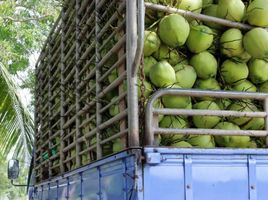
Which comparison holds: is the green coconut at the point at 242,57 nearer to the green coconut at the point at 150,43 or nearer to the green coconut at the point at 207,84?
the green coconut at the point at 207,84

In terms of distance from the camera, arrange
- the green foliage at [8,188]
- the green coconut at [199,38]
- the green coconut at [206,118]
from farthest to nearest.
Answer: the green foliage at [8,188]
the green coconut at [199,38]
the green coconut at [206,118]

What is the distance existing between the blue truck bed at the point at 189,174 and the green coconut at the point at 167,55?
61 centimetres

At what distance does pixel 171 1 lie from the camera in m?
2.92

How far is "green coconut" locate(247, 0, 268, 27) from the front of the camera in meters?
3.00

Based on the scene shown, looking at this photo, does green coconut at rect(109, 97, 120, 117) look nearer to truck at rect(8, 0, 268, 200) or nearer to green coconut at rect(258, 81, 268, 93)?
truck at rect(8, 0, 268, 200)

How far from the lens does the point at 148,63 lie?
9.41 ft

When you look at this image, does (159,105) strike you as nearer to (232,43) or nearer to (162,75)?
(162,75)

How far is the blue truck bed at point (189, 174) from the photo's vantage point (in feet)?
8.00

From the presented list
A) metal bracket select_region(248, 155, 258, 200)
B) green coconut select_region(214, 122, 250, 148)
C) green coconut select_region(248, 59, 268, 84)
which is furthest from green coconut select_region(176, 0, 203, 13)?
metal bracket select_region(248, 155, 258, 200)

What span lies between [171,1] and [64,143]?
1988 millimetres

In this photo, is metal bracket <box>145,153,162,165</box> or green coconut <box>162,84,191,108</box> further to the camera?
green coconut <box>162,84,191,108</box>

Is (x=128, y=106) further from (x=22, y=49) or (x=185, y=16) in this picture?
(x=22, y=49)

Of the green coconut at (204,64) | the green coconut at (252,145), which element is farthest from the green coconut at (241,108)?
the green coconut at (204,64)

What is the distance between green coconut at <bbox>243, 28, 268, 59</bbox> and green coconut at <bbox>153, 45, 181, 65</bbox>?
1.39 feet
